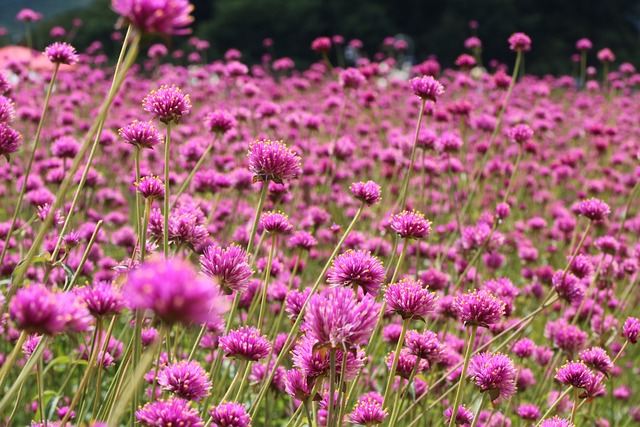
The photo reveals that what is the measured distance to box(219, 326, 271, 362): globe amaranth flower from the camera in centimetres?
158

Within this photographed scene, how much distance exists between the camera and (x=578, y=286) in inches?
95.0

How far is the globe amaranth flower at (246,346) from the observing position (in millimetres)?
1585

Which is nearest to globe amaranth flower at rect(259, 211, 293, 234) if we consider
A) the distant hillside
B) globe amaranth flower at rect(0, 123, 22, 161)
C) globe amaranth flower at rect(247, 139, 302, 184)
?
globe amaranth flower at rect(247, 139, 302, 184)

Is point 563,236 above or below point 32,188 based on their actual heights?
above

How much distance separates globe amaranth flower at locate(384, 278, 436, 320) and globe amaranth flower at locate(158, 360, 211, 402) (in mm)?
468

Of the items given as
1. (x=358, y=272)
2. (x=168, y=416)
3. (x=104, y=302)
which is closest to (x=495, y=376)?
(x=358, y=272)

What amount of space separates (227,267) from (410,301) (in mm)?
437

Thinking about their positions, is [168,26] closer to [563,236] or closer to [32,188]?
[32,188]

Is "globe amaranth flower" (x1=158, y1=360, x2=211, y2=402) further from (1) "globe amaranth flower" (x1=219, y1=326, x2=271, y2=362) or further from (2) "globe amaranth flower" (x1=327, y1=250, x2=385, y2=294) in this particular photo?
(2) "globe amaranth flower" (x1=327, y1=250, x2=385, y2=294)

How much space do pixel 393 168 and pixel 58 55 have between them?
2769mm

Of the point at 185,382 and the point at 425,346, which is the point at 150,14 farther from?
the point at 425,346

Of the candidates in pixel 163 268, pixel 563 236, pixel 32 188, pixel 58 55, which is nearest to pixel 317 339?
pixel 163 268

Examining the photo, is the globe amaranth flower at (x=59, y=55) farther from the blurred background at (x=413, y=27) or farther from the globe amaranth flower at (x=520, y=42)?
the blurred background at (x=413, y=27)

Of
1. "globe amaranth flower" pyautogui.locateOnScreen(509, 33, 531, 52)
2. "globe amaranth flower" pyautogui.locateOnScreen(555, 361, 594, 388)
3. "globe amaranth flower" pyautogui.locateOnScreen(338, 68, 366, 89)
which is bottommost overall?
"globe amaranth flower" pyautogui.locateOnScreen(555, 361, 594, 388)
